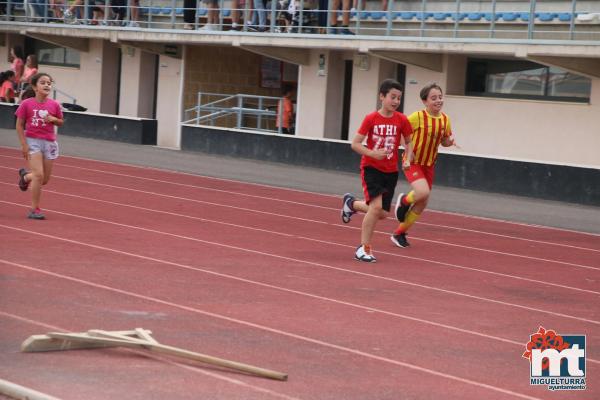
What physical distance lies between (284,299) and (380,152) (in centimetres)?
303

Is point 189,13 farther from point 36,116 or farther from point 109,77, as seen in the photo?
→ point 36,116

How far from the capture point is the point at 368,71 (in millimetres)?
30141

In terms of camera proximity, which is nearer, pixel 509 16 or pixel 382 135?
pixel 382 135

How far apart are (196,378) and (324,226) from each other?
31.9 ft

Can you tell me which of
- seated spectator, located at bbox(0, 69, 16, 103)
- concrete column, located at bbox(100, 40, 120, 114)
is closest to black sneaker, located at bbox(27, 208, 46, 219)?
seated spectator, located at bbox(0, 69, 16, 103)

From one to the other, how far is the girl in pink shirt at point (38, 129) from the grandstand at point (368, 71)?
34.2ft

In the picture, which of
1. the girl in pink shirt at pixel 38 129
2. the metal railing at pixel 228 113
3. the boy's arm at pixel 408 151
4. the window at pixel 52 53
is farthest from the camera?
the window at pixel 52 53

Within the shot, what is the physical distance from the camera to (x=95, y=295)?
10.1 metres

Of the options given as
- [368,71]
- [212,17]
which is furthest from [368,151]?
[212,17]

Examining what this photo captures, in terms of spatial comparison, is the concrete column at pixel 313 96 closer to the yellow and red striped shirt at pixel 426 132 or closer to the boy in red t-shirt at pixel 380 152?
the yellow and red striped shirt at pixel 426 132

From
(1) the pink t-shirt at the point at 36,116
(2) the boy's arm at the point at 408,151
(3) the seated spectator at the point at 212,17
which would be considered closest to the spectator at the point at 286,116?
(3) the seated spectator at the point at 212,17

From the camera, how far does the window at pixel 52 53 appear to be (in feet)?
130

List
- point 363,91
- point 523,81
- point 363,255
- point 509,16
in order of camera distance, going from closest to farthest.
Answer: point 363,255 < point 509,16 < point 523,81 < point 363,91

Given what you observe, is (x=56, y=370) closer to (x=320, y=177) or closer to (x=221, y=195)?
(x=221, y=195)
